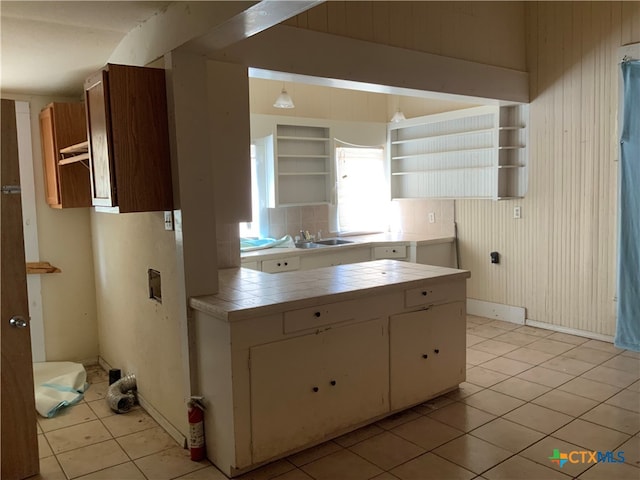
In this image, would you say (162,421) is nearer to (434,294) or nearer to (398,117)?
(434,294)

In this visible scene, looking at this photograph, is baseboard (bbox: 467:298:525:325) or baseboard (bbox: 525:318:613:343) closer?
baseboard (bbox: 525:318:613:343)

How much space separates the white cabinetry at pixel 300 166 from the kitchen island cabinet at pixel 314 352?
1.87 metres

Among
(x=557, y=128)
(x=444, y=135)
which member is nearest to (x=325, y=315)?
(x=557, y=128)

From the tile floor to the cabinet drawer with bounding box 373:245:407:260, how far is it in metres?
1.61

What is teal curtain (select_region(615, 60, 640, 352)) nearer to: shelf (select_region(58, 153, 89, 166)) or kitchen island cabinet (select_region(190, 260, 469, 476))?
kitchen island cabinet (select_region(190, 260, 469, 476))

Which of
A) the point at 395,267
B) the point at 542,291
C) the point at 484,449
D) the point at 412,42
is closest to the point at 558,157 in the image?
the point at 542,291

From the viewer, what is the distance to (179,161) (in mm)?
2596

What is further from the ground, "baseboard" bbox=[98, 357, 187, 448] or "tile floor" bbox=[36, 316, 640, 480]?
"baseboard" bbox=[98, 357, 187, 448]

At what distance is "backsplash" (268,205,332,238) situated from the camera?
5.22 metres

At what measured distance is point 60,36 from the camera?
277 cm

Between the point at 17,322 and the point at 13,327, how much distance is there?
0.10ft

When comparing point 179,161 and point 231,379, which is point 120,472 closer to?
point 231,379

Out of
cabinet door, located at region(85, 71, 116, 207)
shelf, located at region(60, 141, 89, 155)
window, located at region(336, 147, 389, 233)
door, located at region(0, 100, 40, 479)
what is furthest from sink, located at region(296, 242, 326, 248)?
door, located at region(0, 100, 40, 479)

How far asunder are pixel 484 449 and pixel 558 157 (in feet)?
9.48
